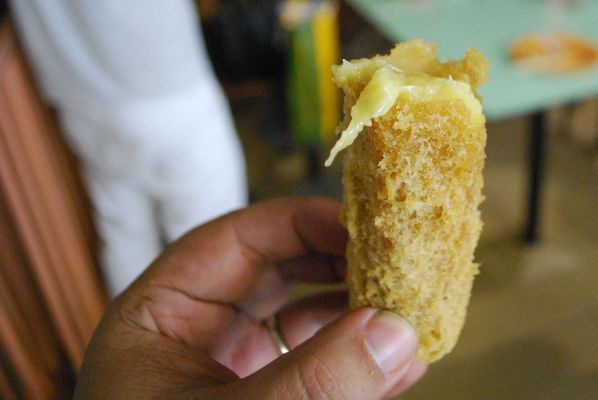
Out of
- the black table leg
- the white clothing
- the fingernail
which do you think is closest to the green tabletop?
the black table leg

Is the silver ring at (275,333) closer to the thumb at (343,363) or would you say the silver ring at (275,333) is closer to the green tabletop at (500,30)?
the thumb at (343,363)

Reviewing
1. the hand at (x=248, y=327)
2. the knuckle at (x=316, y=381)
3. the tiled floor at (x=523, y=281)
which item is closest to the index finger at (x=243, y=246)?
the hand at (x=248, y=327)

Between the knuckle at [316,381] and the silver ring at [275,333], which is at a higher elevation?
the knuckle at [316,381]

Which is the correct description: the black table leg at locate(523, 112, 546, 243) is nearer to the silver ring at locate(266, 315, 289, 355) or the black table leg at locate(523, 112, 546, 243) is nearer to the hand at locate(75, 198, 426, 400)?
the hand at locate(75, 198, 426, 400)

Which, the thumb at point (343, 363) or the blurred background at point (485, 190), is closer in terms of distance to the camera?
the thumb at point (343, 363)

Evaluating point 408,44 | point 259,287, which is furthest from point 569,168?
point 408,44

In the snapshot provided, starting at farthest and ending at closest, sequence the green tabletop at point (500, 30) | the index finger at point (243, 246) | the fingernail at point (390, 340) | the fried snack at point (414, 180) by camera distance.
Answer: the green tabletop at point (500, 30), the index finger at point (243, 246), the fingernail at point (390, 340), the fried snack at point (414, 180)

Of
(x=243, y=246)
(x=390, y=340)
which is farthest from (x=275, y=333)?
(x=390, y=340)

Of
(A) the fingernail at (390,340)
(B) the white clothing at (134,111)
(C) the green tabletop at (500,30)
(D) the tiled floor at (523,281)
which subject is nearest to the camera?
(A) the fingernail at (390,340)
